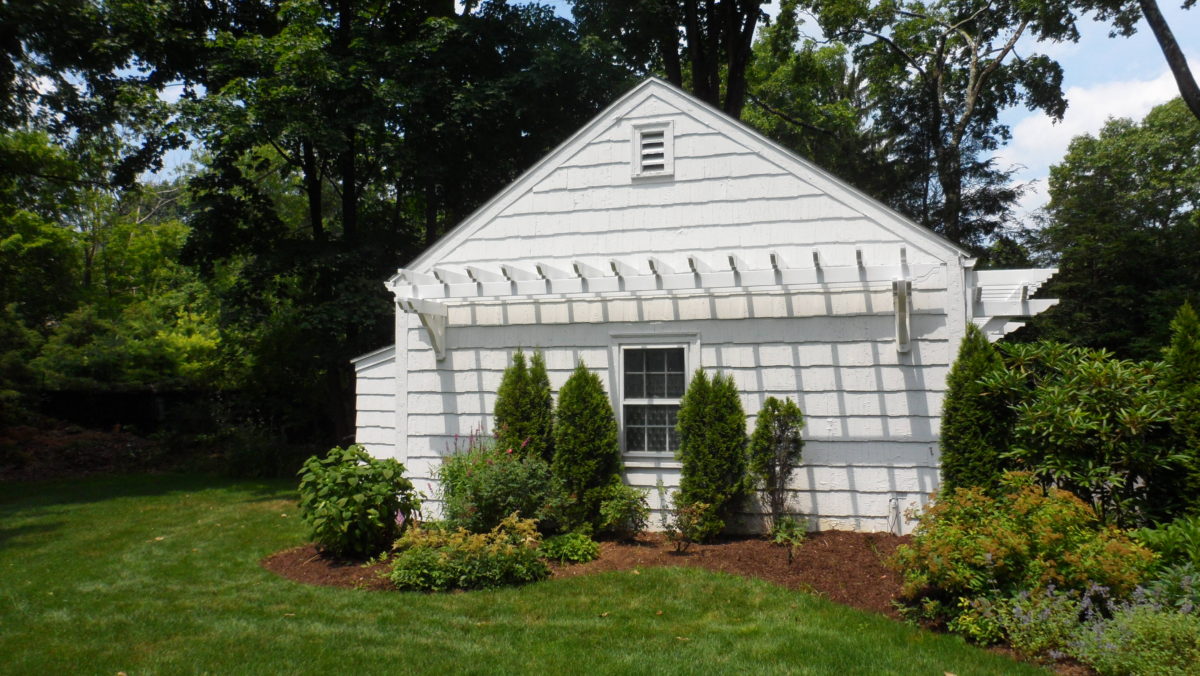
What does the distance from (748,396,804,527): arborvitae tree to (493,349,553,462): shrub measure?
220 centimetres

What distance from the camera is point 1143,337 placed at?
13.6m

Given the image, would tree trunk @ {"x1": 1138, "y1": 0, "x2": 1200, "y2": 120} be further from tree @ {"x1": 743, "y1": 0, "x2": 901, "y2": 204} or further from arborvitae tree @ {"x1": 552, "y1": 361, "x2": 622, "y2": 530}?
arborvitae tree @ {"x1": 552, "y1": 361, "x2": 622, "y2": 530}

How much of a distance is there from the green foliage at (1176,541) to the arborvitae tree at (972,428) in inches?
54.8

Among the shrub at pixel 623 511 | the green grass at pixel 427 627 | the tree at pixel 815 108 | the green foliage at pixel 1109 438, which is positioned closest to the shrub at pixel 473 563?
the green grass at pixel 427 627

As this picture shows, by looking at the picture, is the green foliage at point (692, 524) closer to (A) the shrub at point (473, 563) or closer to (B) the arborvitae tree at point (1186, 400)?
(A) the shrub at point (473, 563)

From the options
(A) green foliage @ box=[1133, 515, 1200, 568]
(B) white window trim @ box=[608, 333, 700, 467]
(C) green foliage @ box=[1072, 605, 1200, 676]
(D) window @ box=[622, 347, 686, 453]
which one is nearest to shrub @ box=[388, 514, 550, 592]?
(B) white window trim @ box=[608, 333, 700, 467]

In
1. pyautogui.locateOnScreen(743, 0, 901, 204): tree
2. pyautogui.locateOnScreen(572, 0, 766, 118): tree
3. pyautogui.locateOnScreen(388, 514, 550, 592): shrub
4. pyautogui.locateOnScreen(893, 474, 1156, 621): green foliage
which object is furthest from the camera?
pyautogui.locateOnScreen(743, 0, 901, 204): tree

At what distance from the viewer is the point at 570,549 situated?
24.0 ft

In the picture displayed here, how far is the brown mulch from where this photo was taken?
622 centimetres

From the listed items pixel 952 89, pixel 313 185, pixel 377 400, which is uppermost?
pixel 952 89

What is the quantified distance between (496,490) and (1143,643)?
5.04 metres

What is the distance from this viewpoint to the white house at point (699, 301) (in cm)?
742

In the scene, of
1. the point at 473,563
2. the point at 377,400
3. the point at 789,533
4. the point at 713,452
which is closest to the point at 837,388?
the point at 713,452

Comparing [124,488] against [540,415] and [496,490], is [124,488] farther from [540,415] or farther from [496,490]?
[496,490]
